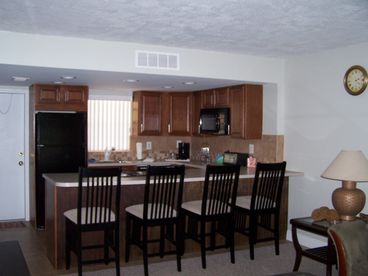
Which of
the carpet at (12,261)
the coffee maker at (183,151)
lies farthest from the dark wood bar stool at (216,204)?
the coffee maker at (183,151)

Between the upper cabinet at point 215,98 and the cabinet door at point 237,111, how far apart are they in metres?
0.14

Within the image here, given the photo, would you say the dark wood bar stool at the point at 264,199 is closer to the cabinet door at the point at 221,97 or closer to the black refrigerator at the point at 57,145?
the cabinet door at the point at 221,97

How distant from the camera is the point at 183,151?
735cm

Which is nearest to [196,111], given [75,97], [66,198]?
[75,97]

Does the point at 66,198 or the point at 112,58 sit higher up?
the point at 112,58

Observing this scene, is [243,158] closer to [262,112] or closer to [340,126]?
[262,112]

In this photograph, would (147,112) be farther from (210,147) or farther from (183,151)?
(210,147)

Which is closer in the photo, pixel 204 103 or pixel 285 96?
pixel 285 96

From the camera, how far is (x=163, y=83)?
558 centimetres

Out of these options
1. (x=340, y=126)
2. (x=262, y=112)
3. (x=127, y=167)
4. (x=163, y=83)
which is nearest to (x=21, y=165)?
(x=127, y=167)

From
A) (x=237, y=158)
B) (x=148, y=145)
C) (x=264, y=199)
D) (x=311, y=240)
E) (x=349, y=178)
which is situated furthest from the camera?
(x=148, y=145)

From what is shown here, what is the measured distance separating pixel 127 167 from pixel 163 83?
1725mm

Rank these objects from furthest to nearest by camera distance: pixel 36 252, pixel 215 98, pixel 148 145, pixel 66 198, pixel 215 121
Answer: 1. pixel 148 145
2. pixel 215 98
3. pixel 215 121
4. pixel 36 252
5. pixel 66 198

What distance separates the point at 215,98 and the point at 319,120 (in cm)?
182
